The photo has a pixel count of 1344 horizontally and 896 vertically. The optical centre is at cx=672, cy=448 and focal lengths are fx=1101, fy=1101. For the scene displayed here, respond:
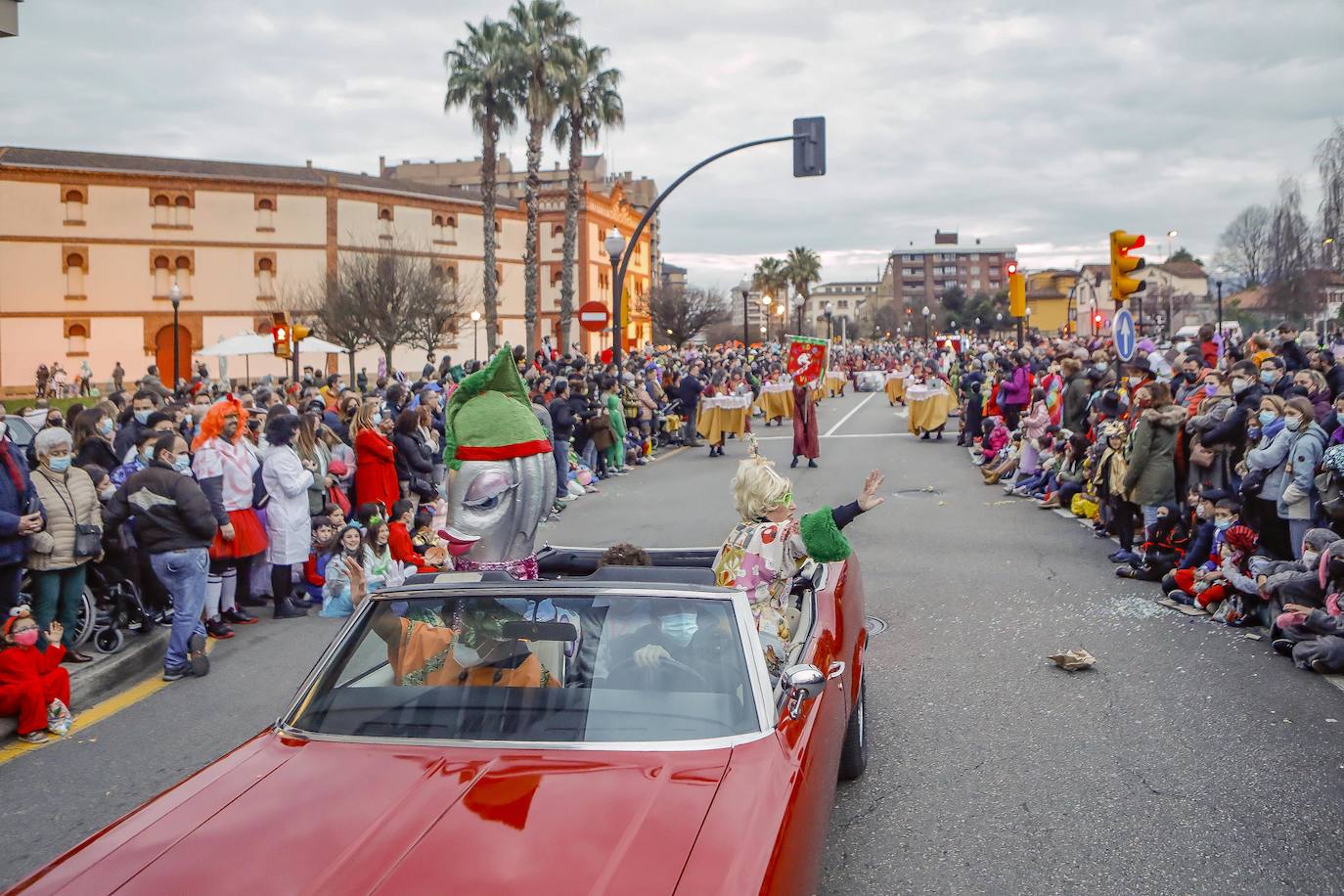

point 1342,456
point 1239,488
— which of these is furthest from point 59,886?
point 1239,488

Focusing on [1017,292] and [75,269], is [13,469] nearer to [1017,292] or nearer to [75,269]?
[1017,292]

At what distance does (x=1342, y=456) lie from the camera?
24.9 ft

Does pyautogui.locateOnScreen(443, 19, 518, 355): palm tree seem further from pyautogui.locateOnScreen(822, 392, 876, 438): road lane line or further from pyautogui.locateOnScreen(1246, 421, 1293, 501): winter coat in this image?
pyautogui.locateOnScreen(1246, 421, 1293, 501): winter coat

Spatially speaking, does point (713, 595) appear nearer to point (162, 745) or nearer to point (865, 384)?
point (162, 745)

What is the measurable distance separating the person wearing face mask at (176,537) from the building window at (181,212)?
50.8 meters

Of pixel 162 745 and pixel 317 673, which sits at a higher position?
pixel 317 673

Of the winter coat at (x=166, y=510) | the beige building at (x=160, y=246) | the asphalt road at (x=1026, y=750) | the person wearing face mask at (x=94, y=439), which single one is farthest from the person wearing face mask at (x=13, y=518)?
the beige building at (x=160, y=246)

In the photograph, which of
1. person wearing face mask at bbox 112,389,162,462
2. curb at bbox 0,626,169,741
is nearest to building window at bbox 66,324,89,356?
person wearing face mask at bbox 112,389,162,462

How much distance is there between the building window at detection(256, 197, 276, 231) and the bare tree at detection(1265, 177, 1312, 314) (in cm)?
5612

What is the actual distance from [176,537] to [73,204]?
50667 mm

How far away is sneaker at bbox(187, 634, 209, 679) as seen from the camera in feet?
24.6

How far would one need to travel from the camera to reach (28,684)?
244 inches

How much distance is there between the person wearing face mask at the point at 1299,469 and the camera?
8258 mm

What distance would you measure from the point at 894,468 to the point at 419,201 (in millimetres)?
48046
